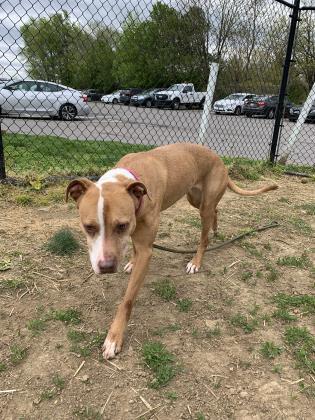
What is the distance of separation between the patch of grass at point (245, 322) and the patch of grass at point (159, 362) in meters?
0.55

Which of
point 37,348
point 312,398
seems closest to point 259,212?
point 312,398

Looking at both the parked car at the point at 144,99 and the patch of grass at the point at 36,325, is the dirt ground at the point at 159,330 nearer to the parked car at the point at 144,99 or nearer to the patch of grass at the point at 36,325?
the patch of grass at the point at 36,325

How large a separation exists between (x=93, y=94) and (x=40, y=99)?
1643 mm

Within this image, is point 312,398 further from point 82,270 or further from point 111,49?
point 111,49

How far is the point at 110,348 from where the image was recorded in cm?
236

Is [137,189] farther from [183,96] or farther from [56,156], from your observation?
[183,96]

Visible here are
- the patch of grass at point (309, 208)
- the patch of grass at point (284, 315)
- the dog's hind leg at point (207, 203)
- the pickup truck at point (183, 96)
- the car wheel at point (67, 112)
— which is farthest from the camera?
the car wheel at point (67, 112)

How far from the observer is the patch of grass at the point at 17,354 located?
7.38 feet

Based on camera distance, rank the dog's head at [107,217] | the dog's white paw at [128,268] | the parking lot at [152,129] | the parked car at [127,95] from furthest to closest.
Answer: the parking lot at [152,129], the parked car at [127,95], the dog's white paw at [128,268], the dog's head at [107,217]

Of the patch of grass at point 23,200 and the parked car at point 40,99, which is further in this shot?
the parked car at point 40,99

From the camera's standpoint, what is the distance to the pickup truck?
873 cm

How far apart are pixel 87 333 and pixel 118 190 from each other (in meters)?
0.88

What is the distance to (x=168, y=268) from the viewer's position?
3.46 m

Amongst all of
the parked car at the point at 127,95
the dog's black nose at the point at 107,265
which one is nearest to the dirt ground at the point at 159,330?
the dog's black nose at the point at 107,265
